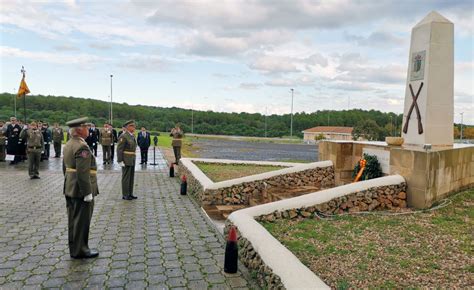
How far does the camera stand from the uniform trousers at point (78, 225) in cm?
465

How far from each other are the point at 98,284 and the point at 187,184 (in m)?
6.34

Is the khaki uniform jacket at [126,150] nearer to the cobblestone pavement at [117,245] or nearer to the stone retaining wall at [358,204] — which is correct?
the cobblestone pavement at [117,245]

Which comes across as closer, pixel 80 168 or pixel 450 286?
pixel 450 286

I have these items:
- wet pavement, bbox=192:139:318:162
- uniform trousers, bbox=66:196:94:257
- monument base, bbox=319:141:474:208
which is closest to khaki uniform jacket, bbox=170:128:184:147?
wet pavement, bbox=192:139:318:162

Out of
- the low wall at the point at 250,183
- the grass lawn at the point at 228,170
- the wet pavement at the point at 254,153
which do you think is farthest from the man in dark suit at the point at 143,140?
the wet pavement at the point at 254,153

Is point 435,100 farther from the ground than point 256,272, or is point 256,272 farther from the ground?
point 435,100

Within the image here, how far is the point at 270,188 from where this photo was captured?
884 centimetres

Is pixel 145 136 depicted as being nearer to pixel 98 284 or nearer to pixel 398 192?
pixel 398 192

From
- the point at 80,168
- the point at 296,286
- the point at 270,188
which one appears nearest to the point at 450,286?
the point at 296,286

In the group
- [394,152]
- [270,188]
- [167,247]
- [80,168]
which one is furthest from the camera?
[270,188]

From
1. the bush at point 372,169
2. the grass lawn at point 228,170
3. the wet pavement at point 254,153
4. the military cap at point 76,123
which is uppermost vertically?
the military cap at point 76,123

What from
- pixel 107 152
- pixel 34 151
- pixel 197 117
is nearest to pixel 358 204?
pixel 34 151

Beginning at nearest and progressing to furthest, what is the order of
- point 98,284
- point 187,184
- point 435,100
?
1. point 98,284
2. point 435,100
3. point 187,184

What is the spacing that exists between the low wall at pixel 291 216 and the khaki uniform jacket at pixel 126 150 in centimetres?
397
